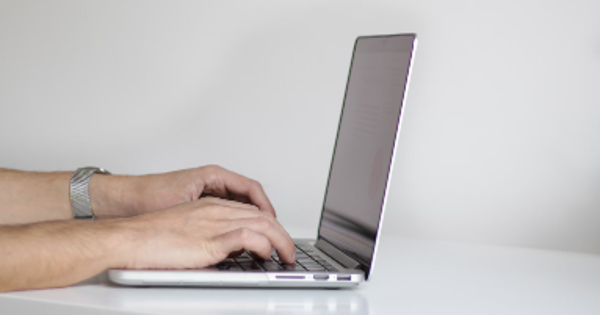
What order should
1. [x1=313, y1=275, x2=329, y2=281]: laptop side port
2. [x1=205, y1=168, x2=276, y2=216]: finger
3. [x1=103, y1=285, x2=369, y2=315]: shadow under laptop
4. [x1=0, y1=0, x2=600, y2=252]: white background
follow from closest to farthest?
[x1=103, y1=285, x2=369, y2=315]: shadow under laptop
[x1=313, y1=275, x2=329, y2=281]: laptop side port
[x1=205, y1=168, x2=276, y2=216]: finger
[x1=0, y1=0, x2=600, y2=252]: white background

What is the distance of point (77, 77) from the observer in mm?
1784

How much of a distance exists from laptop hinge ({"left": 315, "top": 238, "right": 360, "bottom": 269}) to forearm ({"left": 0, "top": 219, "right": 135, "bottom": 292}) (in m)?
0.30

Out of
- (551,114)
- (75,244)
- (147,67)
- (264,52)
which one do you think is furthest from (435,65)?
(75,244)

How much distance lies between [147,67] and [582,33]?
1.05 meters

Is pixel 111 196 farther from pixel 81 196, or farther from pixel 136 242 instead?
pixel 136 242

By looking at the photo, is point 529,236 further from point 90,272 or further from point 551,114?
point 90,272

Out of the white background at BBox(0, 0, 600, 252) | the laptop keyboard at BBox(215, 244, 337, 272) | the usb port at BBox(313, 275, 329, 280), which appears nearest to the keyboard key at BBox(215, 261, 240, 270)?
the laptop keyboard at BBox(215, 244, 337, 272)

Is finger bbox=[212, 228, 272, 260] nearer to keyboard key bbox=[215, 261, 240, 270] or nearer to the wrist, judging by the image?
keyboard key bbox=[215, 261, 240, 270]

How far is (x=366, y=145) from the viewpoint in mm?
A: 983

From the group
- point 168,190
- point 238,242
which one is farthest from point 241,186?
point 238,242

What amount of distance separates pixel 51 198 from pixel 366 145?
615 millimetres

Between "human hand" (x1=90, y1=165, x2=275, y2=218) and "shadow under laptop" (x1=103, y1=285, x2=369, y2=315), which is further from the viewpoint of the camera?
"human hand" (x1=90, y1=165, x2=275, y2=218)

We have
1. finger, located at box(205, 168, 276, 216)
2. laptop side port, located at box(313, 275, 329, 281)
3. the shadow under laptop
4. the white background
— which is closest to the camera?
the shadow under laptop

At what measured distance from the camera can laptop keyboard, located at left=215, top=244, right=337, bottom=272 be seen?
2.71 ft
